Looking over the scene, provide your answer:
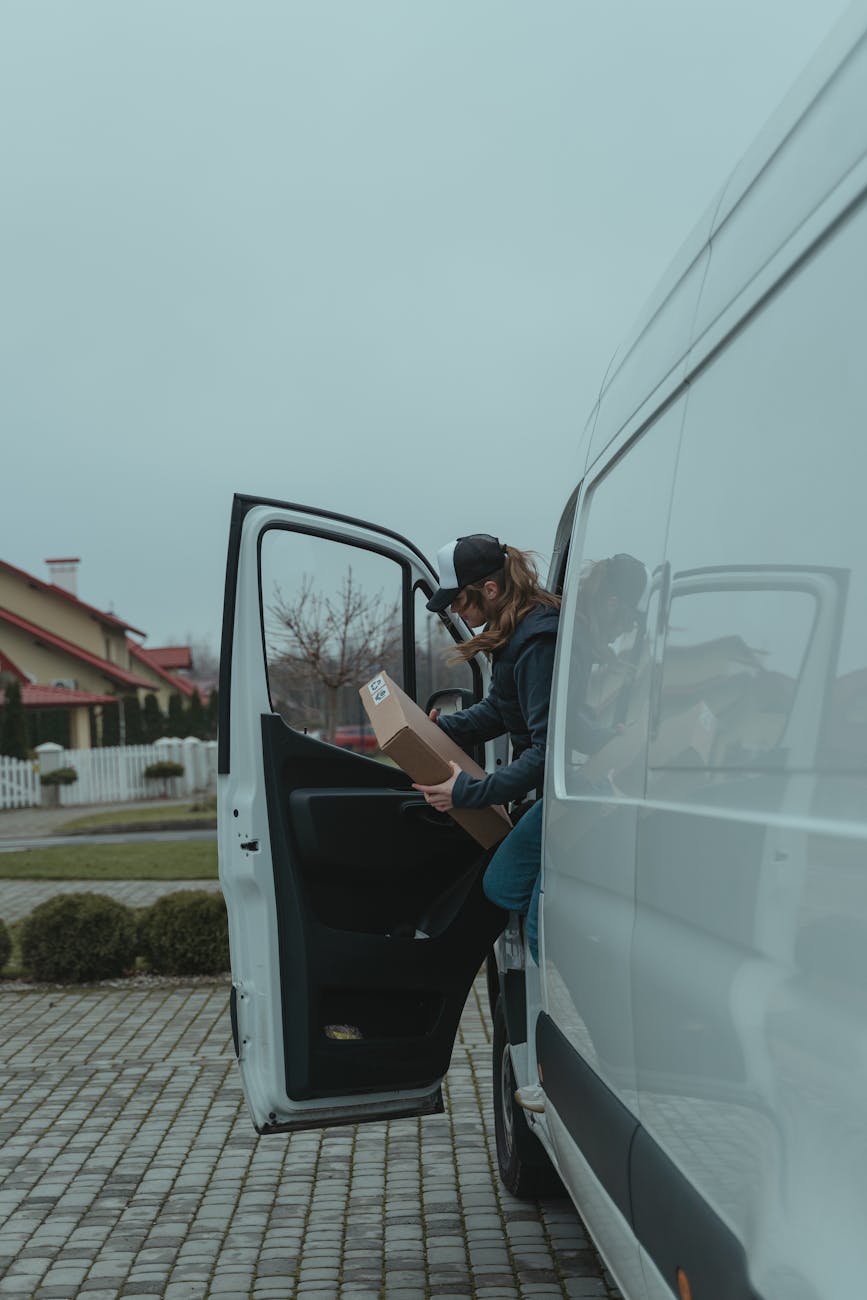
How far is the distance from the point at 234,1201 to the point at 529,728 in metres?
2.25

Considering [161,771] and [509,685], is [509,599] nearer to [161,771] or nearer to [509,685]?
[509,685]

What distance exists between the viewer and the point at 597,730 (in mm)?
2904

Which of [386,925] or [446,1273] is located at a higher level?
[386,925]

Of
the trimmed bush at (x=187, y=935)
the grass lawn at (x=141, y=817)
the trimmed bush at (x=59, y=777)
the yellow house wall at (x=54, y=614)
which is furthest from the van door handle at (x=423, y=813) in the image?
the yellow house wall at (x=54, y=614)

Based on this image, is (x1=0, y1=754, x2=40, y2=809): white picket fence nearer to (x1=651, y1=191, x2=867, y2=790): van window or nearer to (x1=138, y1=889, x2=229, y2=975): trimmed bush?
(x1=138, y1=889, x2=229, y2=975): trimmed bush

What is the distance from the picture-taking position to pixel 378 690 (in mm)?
4070

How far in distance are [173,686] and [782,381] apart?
66903mm

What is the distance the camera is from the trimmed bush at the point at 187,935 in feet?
30.4

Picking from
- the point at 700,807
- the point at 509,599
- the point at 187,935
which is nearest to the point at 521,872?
the point at 509,599

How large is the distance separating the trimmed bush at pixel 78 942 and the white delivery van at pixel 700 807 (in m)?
5.40

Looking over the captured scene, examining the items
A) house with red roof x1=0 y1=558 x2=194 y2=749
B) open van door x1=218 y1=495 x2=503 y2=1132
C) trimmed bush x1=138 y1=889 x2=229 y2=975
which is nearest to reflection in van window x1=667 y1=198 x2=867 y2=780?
open van door x1=218 y1=495 x2=503 y2=1132

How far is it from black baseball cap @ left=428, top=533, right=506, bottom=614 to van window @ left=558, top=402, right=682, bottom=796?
1.67 feet

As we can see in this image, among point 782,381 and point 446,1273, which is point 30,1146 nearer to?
point 446,1273

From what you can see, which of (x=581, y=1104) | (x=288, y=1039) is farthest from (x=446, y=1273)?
(x=581, y=1104)
